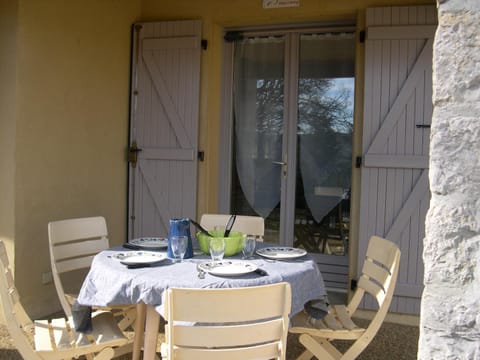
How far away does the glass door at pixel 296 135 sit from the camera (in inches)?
184

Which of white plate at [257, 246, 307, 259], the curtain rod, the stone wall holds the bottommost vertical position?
white plate at [257, 246, 307, 259]

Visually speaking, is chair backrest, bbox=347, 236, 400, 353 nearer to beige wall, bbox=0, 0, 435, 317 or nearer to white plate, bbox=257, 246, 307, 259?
white plate, bbox=257, 246, 307, 259

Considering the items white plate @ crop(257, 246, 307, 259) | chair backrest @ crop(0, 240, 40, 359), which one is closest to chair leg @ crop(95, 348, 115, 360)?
chair backrest @ crop(0, 240, 40, 359)

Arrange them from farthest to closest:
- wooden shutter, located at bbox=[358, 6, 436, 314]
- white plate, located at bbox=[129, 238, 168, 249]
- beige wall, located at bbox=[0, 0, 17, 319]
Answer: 1. wooden shutter, located at bbox=[358, 6, 436, 314]
2. beige wall, located at bbox=[0, 0, 17, 319]
3. white plate, located at bbox=[129, 238, 168, 249]

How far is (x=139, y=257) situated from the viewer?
2371 mm

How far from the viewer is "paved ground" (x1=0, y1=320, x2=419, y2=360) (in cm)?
313

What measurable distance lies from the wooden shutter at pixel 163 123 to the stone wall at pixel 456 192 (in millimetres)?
3380

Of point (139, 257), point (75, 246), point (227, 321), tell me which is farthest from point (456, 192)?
point (75, 246)

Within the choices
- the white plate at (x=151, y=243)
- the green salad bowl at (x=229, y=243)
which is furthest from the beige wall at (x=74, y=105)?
the green salad bowl at (x=229, y=243)

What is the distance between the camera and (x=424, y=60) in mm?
3838

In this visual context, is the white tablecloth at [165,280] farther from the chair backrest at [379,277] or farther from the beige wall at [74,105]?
the beige wall at [74,105]

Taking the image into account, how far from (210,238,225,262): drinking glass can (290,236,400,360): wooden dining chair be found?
20.6 inches

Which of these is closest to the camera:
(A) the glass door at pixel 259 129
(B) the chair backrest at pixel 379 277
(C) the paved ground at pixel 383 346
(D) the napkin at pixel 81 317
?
(D) the napkin at pixel 81 317

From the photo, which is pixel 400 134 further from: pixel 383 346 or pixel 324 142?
pixel 383 346
